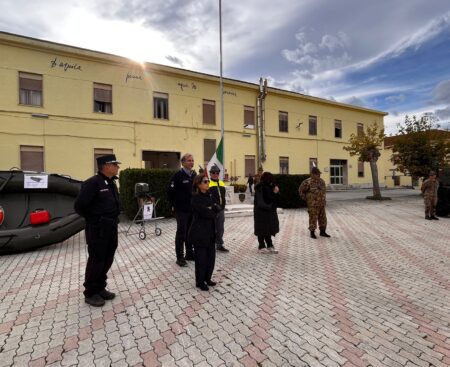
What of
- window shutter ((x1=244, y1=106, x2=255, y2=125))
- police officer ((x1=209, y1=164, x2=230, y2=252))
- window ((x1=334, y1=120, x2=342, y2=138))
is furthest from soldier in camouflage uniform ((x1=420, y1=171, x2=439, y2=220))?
window ((x1=334, y1=120, x2=342, y2=138))

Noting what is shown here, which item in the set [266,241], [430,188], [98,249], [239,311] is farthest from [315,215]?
[430,188]

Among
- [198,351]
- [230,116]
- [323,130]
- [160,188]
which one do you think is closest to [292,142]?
[323,130]

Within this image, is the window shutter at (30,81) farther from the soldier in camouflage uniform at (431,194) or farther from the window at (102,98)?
the soldier in camouflage uniform at (431,194)

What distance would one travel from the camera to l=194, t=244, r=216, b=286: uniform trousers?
3799 mm

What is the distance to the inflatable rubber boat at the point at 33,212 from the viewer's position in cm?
575

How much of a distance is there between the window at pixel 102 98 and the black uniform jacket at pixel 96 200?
50.2 ft

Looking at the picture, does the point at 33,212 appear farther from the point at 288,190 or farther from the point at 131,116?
the point at 131,116

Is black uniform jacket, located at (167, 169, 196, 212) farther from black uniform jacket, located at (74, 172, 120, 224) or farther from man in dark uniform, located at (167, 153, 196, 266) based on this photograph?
black uniform jacket, located at (74, 172, 120, 224)

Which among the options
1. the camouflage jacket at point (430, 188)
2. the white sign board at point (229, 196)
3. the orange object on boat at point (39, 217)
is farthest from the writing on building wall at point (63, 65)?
the camouflage jacket at point (430, 188)

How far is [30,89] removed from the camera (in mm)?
14820

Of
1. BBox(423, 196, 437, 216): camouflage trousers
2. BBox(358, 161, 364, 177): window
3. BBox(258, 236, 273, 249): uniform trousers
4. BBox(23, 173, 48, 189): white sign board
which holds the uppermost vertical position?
BBox(358, 161, 364, 177): window

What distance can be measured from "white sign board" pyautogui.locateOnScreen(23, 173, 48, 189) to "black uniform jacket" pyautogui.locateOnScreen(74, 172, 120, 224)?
381 cm

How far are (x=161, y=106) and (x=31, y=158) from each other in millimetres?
8272

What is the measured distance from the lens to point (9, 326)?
9.86 ft
